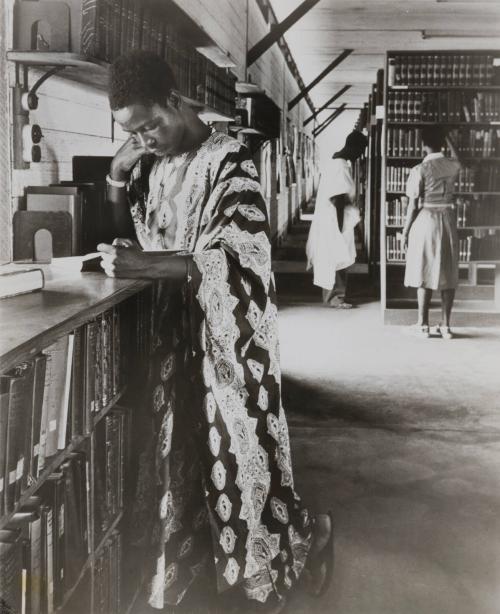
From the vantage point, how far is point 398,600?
83.6 inches

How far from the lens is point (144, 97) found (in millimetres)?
1772

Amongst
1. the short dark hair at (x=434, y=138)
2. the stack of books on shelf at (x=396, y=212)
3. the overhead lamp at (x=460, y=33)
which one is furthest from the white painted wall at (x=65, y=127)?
the overhead lamp at (x=460, y=33)

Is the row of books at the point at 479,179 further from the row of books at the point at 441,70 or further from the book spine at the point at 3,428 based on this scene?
the book spine at the point at 3,428

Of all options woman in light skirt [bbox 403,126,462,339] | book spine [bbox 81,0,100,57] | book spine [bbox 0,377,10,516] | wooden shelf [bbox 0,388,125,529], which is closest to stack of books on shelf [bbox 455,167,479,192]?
woman in light skirt [bbox 403,126,462,339]

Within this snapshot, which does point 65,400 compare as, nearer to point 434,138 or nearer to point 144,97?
point 144,97

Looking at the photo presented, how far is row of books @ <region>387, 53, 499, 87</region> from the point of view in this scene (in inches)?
255

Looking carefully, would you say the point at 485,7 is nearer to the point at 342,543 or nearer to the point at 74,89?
the point at 74,89

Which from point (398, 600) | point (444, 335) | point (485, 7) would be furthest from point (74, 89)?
point (485, 7)

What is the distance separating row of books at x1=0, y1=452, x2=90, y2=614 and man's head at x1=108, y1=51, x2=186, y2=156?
773mm

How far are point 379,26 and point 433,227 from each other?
14.5 feet

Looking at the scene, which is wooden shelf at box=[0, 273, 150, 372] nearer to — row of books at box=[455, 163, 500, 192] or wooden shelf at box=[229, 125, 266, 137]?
wooden shelf at box=[229, 125, 266, 137]

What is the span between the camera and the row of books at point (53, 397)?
124 centimetres

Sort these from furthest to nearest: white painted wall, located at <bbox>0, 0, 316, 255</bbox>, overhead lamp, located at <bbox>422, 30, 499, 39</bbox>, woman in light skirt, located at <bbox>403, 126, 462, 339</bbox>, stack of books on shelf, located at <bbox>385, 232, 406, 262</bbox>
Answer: overhead lamp, located at <bbox>422, 30, 499, 39</bbox>
stack of books on shelf, located at <bbox>385, 232, 406, 262</bbox>
woman in light skirt, located at <bbox>403, 126, 462, 339</bbox>
white painted wall, located at <bbox>0, 0, 316, 255</bbox>

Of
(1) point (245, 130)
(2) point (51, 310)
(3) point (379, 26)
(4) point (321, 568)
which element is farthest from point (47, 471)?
(3) point (379, 26)
